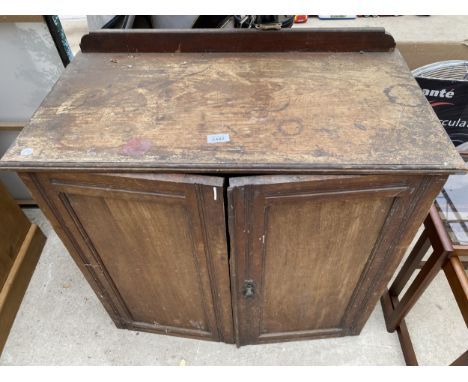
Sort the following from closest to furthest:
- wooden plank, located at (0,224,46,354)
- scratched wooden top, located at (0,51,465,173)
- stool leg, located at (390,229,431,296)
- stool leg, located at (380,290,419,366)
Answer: scratched wooden top, located at (0,51,465,173) → stool leg, located at (390,229,431,296) → stool leg, located at (380,290,419,366) → wooden plank, located at (0,224,46,354)

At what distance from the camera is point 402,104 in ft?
2.86

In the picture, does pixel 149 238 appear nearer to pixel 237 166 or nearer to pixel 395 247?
pixel 237 166

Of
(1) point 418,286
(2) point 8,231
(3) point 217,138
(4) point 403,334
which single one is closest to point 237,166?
(3) point 217,138

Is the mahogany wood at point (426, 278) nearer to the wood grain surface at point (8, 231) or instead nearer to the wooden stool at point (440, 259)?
the wooden stool at point (440, 259)

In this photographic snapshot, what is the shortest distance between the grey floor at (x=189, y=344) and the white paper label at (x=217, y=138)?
1.00 meters

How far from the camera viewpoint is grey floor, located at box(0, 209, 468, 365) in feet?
4.59

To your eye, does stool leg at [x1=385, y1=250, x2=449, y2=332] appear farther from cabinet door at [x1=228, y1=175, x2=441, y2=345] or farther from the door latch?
the door latch

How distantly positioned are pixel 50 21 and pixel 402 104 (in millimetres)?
1278

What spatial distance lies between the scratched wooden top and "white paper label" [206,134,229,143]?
0.01 meters

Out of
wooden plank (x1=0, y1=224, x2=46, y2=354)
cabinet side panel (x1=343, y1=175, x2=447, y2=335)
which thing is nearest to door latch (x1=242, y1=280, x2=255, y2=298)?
cabinet side panel (x1=343, y1=175, x2=447, y2=335)

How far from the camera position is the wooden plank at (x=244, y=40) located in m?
1.03

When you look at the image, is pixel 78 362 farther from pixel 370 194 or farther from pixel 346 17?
pixel 346 17

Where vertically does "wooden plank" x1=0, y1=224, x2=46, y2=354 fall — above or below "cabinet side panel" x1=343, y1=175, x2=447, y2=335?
below

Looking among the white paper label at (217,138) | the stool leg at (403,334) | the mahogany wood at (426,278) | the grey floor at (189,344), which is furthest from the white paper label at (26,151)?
the stool leg at (403,334)
